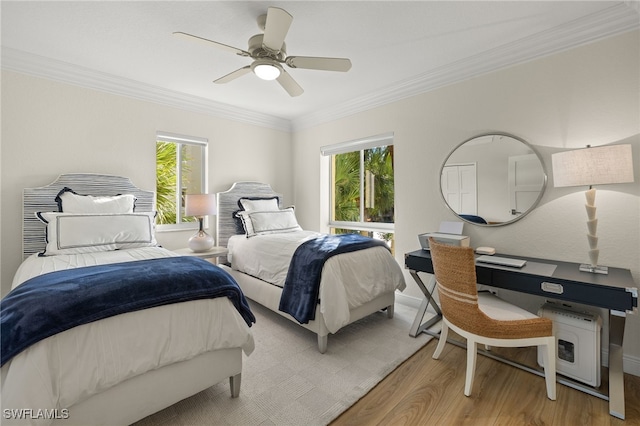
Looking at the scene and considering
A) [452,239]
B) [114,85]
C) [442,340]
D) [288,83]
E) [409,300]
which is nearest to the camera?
[442,340]

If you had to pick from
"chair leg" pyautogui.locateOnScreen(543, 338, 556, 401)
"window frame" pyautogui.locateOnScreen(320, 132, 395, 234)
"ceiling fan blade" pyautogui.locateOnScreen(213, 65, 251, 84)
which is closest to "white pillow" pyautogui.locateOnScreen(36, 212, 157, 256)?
"ceiling fan blade" pyautogui.locateOnScreen(213, 65, 251, 84)

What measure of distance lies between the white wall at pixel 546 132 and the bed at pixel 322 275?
73cm

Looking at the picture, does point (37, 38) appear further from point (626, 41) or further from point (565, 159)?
point (626, 41)

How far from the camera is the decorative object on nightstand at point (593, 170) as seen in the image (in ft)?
6.01

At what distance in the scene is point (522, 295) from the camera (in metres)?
2.48

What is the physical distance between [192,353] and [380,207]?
3133 mm

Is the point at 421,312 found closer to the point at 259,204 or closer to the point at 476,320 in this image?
the point at 476,320

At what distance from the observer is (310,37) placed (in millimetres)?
2346

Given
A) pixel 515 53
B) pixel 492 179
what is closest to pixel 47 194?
pixel 492 179

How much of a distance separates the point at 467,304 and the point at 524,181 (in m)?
1.34

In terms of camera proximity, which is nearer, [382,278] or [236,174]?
[382,278]

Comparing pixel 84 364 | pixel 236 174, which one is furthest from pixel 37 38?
pixel 84 364

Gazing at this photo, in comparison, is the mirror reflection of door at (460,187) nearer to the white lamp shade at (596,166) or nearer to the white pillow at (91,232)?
the white lamp shade at (596,166)

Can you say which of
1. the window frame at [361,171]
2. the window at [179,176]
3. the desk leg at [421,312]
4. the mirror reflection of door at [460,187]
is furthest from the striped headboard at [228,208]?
the mirror reflection of door at [460,187]
